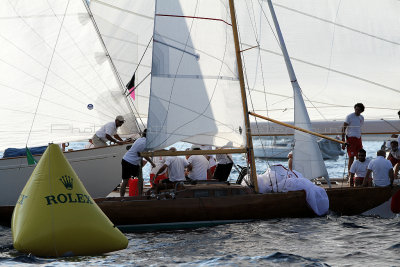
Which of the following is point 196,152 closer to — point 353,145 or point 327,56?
point 353,145

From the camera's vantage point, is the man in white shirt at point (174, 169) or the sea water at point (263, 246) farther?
the man in white shirt at point (174, 169)

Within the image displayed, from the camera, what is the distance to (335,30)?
16766 millimetres

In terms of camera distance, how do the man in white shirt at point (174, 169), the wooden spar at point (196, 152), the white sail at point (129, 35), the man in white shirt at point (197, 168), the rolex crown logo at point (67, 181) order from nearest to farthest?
the rolex crown logo at point (67, 181)
the wooden spar at point (196, 152)
the man in white shirt at point (174, 169)
the man in white shirt at point (197, 168)
the white sail at point (129, 35)

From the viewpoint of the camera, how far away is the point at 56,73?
51.8 ft

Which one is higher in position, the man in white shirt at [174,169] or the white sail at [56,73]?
the white sail at [56,73]

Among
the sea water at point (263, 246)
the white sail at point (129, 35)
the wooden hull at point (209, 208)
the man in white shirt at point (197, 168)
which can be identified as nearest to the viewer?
the sea water at point (263, 246)

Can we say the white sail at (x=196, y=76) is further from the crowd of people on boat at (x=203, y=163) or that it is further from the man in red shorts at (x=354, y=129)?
the man in red shorts at (x=354, y=129)

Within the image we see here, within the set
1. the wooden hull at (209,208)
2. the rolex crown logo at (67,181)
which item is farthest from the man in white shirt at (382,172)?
the rolex crown logo at (67,181)

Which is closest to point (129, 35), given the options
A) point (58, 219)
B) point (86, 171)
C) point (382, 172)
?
point (86, 171)

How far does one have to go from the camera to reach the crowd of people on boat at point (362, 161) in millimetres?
14070

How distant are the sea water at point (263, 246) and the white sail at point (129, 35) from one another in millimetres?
5932

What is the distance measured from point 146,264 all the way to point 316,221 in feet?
13.1

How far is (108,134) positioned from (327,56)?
4841 millimetres

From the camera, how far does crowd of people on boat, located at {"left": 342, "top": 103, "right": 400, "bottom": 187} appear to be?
14070 mm
